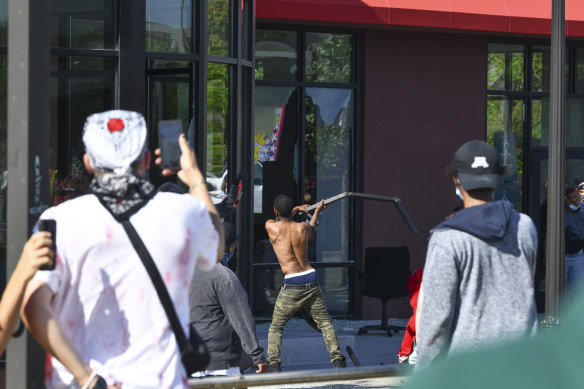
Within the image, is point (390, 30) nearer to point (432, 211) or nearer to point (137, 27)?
point (432, 211)

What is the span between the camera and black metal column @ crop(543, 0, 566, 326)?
7.68 metres

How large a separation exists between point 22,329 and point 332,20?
9515 mm

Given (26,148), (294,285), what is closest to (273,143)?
(294,285)

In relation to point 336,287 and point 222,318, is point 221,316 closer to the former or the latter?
point 222,318

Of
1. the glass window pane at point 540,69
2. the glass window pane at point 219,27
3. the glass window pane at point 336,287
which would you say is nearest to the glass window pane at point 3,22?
the glass window pane at point 219,27

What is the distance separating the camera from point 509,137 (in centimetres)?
1427

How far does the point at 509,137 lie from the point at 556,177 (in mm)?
6628

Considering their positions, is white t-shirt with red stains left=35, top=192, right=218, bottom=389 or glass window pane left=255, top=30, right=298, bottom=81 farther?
glass window pane left=255, top=30, right=298, bottom=81

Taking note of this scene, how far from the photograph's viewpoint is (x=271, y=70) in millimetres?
12992

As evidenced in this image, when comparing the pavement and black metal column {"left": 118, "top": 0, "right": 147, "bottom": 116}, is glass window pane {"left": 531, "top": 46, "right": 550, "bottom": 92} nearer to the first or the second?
the pavement

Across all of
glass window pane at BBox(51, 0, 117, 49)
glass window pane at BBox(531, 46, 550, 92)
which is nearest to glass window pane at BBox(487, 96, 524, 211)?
glass window pane at BBox(531, 46, 550, 92)

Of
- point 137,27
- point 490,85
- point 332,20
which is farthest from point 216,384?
point 490,85

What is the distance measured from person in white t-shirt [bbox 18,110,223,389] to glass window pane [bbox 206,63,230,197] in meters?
6.19

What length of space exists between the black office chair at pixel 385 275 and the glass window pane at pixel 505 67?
10.9ft
